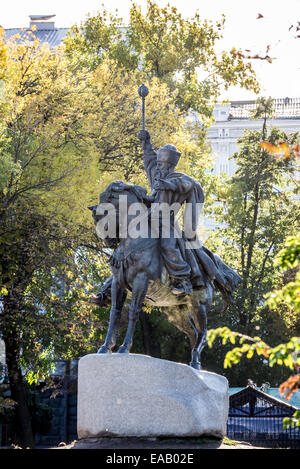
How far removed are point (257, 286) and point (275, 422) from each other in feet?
24.9

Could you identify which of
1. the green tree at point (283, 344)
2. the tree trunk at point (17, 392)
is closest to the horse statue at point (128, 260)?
the green tree at point (283, 344)

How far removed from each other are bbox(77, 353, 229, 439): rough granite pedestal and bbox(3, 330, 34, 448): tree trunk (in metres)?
10.2

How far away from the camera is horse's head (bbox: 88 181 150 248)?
1043 cm

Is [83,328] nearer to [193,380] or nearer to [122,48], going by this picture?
[193,380]

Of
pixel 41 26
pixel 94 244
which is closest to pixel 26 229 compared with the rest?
pixel 94 244

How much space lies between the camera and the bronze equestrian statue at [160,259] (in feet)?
34.2

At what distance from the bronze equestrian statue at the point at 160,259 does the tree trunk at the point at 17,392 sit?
9.22 meters

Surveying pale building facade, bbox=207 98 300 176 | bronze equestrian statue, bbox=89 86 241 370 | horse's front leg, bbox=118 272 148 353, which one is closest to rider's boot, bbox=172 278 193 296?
bronze equestrian statue, bbox=89 86 241 370

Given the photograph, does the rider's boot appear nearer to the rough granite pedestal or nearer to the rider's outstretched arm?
the rough granite pedestal

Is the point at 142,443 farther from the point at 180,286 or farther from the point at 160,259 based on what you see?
the point at 160,259

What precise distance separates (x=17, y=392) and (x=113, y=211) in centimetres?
1120

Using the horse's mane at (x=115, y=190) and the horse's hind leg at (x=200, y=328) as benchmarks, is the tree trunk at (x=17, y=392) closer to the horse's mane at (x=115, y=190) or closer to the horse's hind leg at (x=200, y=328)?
the horse's hind leg at (x=200, y=328)
